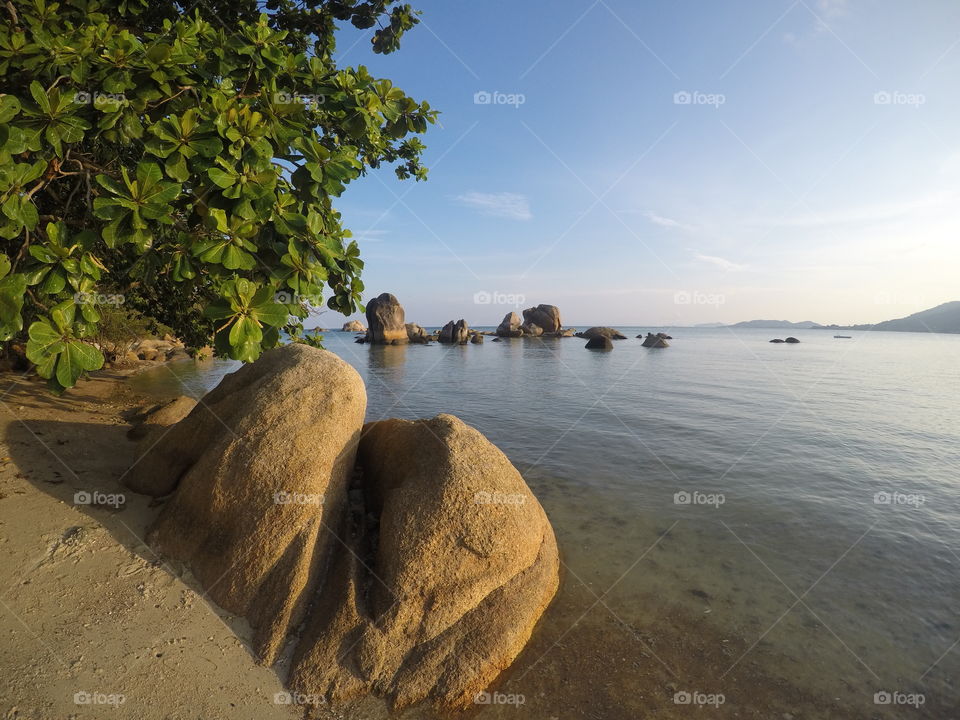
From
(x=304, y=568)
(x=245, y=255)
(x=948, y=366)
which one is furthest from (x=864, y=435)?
(x=948, y=366)

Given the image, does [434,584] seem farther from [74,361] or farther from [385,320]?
[385,320]

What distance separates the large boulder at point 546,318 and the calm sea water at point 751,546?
6264 cm

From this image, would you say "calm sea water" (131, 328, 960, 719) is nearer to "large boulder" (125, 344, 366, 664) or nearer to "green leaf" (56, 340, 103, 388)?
"large boulder" (125, 344, 366, 664)

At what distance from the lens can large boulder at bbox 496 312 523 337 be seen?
7800cm

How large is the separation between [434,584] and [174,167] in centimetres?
447

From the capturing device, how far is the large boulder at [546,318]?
A: 8175 centimetres

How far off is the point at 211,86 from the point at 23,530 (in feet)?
16.9

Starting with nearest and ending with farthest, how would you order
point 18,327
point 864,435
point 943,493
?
point 18,327, point 943,493, point 864,435

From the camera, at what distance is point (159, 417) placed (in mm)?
9234

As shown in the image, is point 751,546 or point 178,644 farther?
point 751,546

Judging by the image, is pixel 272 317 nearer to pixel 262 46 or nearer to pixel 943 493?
pixel 262 46

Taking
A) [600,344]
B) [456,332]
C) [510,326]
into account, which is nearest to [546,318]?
[510,326]

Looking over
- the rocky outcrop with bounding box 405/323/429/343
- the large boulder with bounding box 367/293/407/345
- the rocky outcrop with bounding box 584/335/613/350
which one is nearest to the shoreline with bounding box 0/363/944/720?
the rocky outcrop with bounding box 584/335/613/350

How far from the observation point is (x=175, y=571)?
16.5ft
